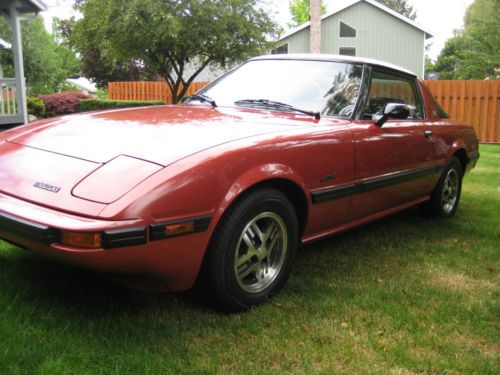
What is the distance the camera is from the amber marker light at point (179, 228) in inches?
94.3

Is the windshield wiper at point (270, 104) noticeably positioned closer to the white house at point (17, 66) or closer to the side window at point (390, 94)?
the side window at point (390, 94)

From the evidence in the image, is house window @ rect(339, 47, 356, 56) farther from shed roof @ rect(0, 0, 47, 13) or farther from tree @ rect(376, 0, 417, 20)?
tree @ rect(376, 0, 417, 20)

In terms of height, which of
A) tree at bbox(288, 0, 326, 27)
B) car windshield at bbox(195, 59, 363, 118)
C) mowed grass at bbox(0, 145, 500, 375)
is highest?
tree at bbox(288, 0, 326, 27)

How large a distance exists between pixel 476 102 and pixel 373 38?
15.9 m

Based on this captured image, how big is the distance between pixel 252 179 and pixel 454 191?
3406 millimetres

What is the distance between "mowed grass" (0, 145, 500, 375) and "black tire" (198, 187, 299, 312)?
4.5 inches

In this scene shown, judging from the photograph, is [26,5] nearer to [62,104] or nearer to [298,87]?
[62,104]

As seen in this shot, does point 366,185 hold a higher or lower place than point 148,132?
lower

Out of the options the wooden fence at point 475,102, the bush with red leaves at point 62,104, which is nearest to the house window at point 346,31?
the bush with red leaves at point 62,104

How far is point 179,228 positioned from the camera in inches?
95.7

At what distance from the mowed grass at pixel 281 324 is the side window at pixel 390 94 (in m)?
1.16

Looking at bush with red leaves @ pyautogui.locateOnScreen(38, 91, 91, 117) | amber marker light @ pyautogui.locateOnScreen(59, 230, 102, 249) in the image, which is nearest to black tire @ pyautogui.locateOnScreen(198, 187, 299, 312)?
amber marker light @ pyautogui.locateOnScreen(59, 230, 102, 249)

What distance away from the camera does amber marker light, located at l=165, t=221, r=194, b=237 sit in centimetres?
239

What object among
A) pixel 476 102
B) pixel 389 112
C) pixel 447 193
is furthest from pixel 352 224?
pixel 476 102
